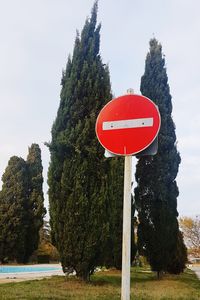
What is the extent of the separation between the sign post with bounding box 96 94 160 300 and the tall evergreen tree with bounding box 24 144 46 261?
1060 inches

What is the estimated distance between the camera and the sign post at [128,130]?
9.06 feet

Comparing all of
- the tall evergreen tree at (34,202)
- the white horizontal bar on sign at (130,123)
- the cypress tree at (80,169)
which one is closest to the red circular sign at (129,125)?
the white horizontal bar on sign at (130,123)

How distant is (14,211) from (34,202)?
185 cm

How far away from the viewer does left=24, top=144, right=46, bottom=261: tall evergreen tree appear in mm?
29031

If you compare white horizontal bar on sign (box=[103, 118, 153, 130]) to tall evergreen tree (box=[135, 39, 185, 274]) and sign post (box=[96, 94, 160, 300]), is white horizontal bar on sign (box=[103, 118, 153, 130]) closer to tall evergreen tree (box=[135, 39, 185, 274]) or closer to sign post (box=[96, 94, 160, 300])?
sign post (box=[96, 94, 160, 300])

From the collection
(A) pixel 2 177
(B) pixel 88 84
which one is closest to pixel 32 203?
(A) pixel 2 177

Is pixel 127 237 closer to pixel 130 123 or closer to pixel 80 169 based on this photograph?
pixel 130 123

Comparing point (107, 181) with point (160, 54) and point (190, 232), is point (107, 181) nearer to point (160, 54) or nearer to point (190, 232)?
point (160, 54)

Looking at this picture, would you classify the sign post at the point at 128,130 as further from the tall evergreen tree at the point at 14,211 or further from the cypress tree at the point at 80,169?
the tall evergreen tree at the point at 14,211

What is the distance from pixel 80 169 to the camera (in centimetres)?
1176

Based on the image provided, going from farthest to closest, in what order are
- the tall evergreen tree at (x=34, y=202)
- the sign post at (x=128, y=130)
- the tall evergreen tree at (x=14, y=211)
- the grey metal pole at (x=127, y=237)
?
the tall evergreen tree at (x=34, y=202)
the tall evergreen tree at (x=14, y=211)
the sign post at (x=128, y=130)
the grey metal pole at (x=127, y=237)

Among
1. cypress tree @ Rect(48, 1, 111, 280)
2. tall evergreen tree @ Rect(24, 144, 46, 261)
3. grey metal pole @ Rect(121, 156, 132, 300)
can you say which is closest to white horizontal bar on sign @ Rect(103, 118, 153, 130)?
grey metal pole @ Rect(121, 156, 132, 300)

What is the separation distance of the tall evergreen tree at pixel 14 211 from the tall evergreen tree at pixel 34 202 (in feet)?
1.52

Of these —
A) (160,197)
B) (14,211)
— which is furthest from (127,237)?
(14,211)
